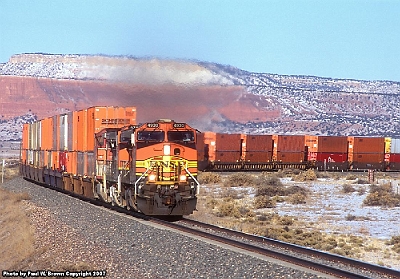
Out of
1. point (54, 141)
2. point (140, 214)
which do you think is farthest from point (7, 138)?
point (140, 214)

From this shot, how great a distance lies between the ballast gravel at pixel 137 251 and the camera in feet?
52.8

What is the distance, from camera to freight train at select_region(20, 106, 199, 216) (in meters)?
23.9

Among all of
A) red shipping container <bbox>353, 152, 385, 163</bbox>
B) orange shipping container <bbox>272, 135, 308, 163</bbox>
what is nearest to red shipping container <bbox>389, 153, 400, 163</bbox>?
red shipping container <bbox>353, 152, 385, 163</bbox>

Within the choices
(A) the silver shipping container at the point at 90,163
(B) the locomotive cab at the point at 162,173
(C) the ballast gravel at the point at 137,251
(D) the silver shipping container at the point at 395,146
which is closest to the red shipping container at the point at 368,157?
(D) the silver shipping container at the point at 395,146

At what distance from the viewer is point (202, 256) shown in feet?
57.9

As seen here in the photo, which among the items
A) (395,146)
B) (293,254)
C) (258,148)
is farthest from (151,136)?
(395,146)

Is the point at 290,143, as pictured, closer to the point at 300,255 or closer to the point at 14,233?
the point at 14,233

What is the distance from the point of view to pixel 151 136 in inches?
950

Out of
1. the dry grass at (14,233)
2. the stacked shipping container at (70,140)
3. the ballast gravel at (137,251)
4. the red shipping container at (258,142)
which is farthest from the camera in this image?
the red shipping container at (258,142)

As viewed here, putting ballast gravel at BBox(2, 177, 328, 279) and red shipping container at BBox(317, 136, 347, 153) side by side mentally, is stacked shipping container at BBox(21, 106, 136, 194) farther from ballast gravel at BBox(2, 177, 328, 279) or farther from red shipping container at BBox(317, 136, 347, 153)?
red shipping container at BBox(317, 136, 347, 153)

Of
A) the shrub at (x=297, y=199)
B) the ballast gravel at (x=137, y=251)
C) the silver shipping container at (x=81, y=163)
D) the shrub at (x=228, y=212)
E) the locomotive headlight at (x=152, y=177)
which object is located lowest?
the shrub at (x=297, y=199)

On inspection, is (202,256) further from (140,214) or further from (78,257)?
(140,214)

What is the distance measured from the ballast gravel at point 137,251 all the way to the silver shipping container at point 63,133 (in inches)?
415

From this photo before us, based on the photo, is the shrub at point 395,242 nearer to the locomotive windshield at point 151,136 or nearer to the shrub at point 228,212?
the locomotive windshield at point 151,136
